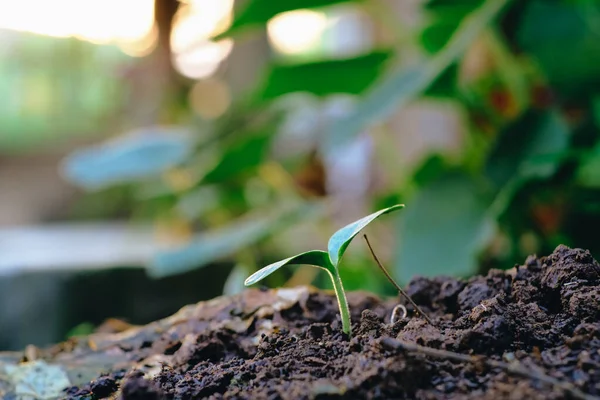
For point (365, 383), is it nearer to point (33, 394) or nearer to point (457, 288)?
point (457, 288)

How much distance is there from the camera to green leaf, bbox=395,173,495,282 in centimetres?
106

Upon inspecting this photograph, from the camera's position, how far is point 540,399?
0.97 feet

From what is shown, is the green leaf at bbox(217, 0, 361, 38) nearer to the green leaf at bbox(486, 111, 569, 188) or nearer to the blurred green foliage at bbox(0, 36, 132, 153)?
the green leaf at bbox(486, 111, 569, 188)

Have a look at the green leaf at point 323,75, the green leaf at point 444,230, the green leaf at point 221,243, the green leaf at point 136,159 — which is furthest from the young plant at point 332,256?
the green leaf at point 136,159

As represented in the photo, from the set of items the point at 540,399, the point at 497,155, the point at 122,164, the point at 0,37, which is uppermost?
the point at 0,37

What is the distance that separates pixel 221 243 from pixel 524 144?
0.65 m

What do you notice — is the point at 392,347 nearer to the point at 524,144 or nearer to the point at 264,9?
the point at 524,144

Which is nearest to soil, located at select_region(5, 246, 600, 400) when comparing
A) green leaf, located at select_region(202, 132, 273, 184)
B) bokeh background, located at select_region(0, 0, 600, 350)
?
bokeh background, located at select_region(0, 0, 600, 350)

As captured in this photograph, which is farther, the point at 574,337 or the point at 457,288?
the point at 457,288

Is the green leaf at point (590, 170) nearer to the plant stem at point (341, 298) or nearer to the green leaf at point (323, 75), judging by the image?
the green leaf at point (323, 75)

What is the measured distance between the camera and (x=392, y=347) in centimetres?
35

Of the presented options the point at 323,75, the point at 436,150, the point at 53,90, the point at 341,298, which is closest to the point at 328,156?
the point at 323,75

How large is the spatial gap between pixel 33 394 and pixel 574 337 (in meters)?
0.41

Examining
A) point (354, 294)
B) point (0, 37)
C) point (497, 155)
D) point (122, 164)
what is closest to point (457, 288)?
point (354, 294)
